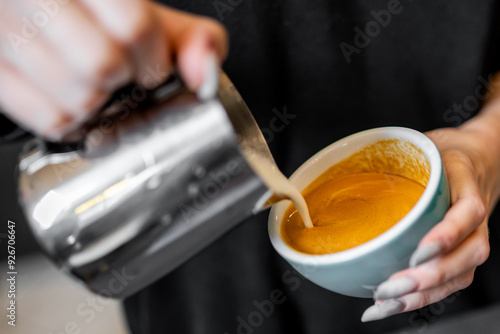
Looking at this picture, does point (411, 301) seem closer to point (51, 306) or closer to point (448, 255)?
point (448, 255)

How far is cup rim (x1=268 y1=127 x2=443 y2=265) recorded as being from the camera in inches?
21.0

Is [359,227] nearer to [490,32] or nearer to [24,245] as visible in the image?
[490,32]

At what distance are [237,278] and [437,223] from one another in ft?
1.35

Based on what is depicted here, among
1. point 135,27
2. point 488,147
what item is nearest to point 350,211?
point 488,147

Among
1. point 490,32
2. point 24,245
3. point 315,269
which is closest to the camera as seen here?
point 315,269

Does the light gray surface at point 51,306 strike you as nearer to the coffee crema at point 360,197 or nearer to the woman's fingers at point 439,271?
the coffee crema at point 360,197

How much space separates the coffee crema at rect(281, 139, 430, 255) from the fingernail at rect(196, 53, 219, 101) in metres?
0.28

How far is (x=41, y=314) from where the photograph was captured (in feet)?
6.70

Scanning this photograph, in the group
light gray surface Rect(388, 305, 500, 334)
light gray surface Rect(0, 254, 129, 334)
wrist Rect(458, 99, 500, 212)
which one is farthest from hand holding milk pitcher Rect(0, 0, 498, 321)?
light gray surface Rect(0, 254, 129, 334)

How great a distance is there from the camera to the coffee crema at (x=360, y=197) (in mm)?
647

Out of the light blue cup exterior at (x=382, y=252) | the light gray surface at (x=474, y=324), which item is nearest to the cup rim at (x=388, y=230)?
the light blue cup exterior at (x=382, y=252)

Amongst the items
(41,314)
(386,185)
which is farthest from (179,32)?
(41,314)

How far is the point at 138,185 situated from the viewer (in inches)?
17.5

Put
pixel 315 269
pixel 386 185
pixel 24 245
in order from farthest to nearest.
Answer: pixel 24 245, pixel 386 185, pixel 315 269
